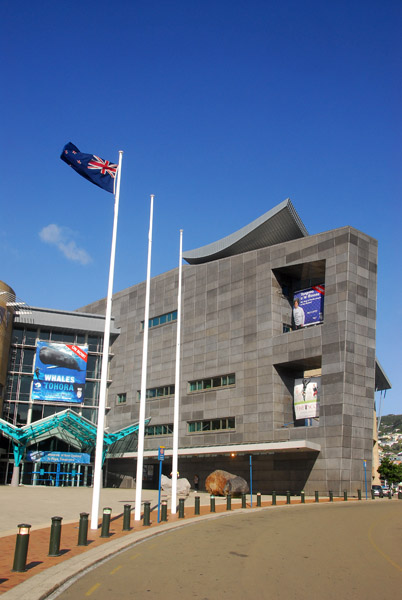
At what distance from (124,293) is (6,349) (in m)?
17.2

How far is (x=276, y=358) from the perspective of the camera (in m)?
51.0

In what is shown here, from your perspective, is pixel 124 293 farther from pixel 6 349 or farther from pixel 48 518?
pixel 48 518

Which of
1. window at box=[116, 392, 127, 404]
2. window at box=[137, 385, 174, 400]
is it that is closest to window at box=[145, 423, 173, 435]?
window at box=[137, 385, 174, 400]

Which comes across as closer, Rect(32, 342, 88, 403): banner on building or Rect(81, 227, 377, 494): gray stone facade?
Rect(81, 227, 377, 494): gray stone facade

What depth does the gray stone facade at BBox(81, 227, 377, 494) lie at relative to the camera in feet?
153

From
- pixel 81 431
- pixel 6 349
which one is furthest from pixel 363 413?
pixel 6 349

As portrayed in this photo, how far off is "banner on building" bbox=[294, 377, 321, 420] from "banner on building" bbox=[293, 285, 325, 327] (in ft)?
17.4

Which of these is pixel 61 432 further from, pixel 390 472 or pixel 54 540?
pixel 390 472

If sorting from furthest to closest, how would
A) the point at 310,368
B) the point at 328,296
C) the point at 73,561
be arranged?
1. the point at 310,368
2. the point at 328,296
3. the point at 73,561

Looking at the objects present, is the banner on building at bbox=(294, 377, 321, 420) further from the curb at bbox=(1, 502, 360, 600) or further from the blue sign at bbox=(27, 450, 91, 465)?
the curb at bbox=(1, 502, 360, 600)

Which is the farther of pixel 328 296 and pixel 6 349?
pixel 6 349

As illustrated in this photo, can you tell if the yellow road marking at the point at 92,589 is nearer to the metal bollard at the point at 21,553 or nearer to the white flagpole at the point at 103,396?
the metal bollard at the point at 21,553

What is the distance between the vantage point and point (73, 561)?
12664 millimetres

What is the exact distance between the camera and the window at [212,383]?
55031mm
